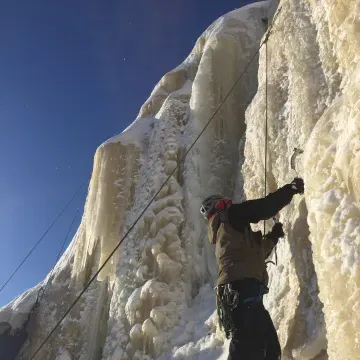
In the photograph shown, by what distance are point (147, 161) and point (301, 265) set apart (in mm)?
5966

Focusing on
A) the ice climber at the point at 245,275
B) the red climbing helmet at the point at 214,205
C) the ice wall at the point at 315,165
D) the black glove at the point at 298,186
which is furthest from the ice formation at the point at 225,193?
the red climbing helmet at the point at 214,205

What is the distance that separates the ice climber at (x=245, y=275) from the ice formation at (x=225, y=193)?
0.38 m

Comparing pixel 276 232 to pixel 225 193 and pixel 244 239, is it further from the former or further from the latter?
pixel 225 193

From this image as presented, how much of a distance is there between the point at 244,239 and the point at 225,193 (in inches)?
194

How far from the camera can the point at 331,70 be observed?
517 cm

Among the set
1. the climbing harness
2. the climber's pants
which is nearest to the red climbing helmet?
the climbing harness

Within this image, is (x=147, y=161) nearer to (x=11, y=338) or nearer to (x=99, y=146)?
(x=99, y=146)

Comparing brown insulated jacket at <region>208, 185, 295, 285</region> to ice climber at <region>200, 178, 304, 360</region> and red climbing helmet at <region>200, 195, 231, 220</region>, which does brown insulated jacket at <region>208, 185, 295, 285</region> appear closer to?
ice climber at <region>200, 178, 304, 360</region>

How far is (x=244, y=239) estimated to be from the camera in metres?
3.69

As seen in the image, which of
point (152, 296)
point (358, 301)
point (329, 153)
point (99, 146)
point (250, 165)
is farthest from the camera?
point (99, 146)

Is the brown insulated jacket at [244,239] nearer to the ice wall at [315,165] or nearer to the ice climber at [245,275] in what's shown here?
the ice climber at [245,275]

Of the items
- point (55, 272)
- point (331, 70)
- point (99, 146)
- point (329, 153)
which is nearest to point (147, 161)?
point (99, 146)

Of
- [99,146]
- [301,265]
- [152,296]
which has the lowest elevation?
[301,265]

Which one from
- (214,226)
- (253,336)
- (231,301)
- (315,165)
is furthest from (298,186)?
(253,336)
